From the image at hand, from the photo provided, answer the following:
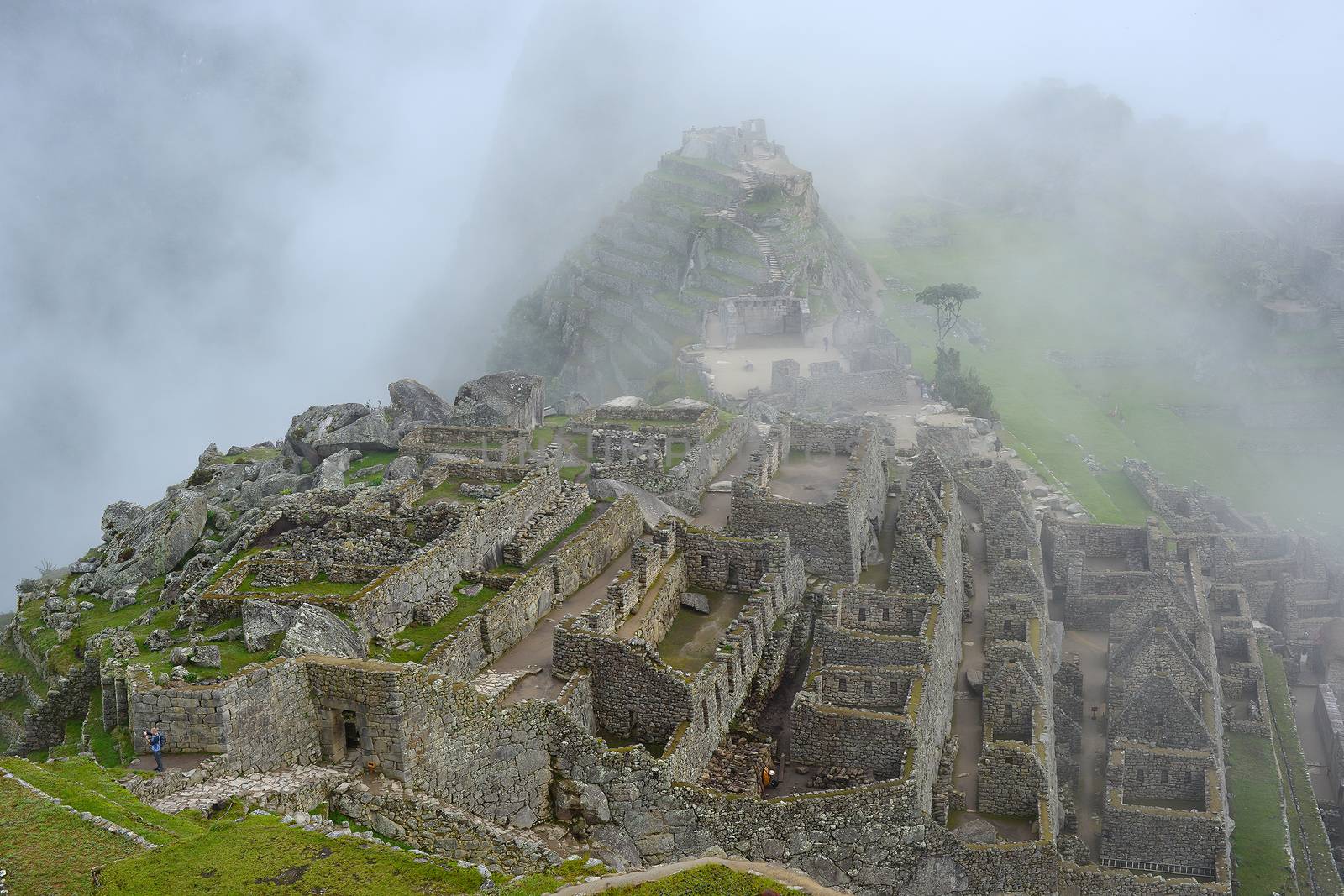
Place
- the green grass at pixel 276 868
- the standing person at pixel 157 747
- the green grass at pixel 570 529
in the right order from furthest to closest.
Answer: the green grass at pixel 570 529 < the standing person at pixel 157 747 < the green grass at pixel 276 868

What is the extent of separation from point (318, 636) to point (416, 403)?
75.9 ft

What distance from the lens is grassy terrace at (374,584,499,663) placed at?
23.5m

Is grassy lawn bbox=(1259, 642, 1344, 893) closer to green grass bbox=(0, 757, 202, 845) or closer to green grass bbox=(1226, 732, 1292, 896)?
green grass bbox=(1226, 732, 1292, 896)

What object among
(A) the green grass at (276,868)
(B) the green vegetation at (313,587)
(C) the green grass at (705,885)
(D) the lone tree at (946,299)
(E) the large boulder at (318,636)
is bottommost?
(C) the green grass at (705,885)

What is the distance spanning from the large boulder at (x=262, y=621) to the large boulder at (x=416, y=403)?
21249mm

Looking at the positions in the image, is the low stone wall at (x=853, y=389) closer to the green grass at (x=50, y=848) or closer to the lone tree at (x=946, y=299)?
the lone tree at (x=946, y=299)

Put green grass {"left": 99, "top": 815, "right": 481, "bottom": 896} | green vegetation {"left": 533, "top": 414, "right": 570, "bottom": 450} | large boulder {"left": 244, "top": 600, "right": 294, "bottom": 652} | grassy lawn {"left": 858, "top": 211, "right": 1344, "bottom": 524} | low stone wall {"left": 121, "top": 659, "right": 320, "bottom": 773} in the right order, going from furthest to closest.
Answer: grassy lawn {"left": 858, "top": 211, "right": 1344, "bottom": 524} → green vegetation {"left": 533, "top": 414, "right": 570, "bottom": 450} → large boulder {"left": 244, "top": 600, "right": 294, "bottom": 652} → low stone wall {"left": 121, "top": 659, "right": 320, "bottom": 773} → green grass {"left": 99, "top": 815, "right": 481, "bottom": 896}

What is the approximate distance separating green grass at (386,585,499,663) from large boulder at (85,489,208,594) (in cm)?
770

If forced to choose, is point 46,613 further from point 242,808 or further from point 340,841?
point 340,841

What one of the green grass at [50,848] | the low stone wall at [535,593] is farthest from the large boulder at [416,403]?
the green grass at [50,848]

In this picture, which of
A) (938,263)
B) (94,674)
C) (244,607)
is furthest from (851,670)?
(938,263)

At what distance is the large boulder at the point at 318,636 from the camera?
21.4 metres

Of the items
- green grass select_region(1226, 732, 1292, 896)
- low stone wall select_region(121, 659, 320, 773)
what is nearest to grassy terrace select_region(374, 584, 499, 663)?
low stone wall select_region(121, 659, 320, 773)

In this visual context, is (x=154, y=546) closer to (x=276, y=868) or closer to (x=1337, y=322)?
(x=276, y=868)
